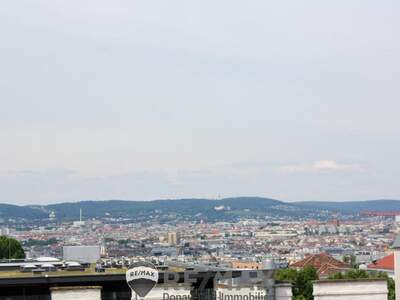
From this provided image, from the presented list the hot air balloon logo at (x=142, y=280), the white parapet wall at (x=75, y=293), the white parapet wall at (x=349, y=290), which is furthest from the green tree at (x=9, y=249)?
the white parapet wall at (x=349, y=290)

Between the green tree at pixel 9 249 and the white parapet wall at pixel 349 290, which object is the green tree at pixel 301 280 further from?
the white parapet wall at pixel 349 290

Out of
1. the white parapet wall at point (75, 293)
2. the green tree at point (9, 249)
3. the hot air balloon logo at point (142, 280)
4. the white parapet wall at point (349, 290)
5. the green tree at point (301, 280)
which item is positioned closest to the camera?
the white parapet wall at point (75, 293)

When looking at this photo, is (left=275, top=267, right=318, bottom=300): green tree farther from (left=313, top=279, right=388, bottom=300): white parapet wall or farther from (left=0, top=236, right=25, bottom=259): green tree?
(left=313, top=279, right=388, bottom=300): white parapet wall

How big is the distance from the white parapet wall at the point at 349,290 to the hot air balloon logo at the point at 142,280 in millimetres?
5117

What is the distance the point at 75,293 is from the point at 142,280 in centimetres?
246

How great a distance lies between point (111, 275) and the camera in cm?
3141

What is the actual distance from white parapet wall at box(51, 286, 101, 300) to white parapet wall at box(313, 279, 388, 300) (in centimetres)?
692

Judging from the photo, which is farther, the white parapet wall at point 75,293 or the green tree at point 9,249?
the green tree at point 9,249

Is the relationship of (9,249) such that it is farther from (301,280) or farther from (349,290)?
(349,290)

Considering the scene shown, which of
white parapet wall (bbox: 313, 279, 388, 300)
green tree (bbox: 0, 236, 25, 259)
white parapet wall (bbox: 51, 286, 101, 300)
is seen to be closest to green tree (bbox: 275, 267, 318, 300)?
green tree (bbox: 0, 236, 25, 259)

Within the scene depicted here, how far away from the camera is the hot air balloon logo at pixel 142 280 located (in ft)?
98.3

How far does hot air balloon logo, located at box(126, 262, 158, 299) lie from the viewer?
1179 inches

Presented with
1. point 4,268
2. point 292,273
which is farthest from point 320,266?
point 4,268

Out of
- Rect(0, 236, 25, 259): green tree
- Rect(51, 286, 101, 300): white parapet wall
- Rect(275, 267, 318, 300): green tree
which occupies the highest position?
Rect(51, 286, 101, 300): white parapet wall
